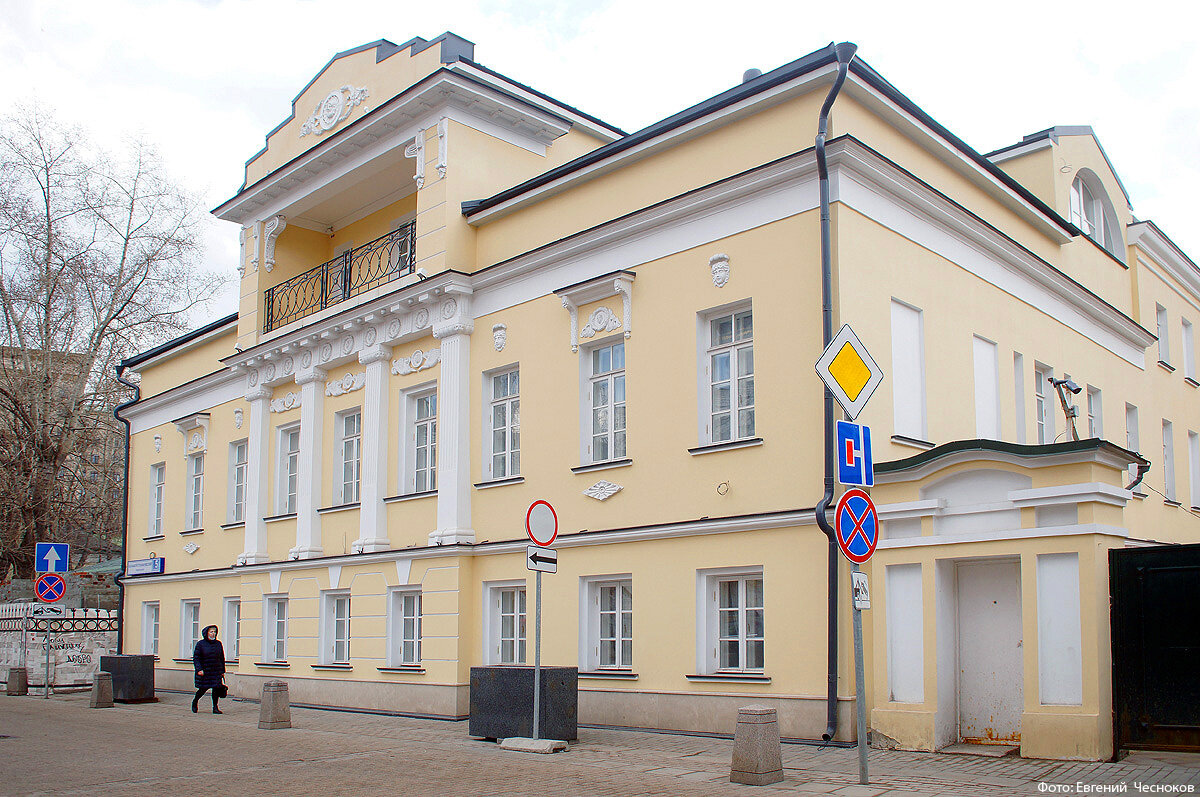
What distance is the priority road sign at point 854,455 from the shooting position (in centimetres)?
989

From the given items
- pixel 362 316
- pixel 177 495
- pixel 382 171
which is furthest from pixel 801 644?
pixel 177 495

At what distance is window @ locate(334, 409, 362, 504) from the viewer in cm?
2044

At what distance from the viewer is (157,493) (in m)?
27.7

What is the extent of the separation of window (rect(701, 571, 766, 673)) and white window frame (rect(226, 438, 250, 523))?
13.5 meters

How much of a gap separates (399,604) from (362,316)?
16.6ft

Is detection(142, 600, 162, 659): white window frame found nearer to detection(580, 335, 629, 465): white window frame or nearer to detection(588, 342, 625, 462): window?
detection(580, 335, 629, 465): white window frame

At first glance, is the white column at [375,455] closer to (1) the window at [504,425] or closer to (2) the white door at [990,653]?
(1) the window at [504,425]

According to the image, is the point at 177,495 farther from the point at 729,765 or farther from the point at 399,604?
the point at 729,765

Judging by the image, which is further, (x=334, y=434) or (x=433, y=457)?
(x=334, y=434)

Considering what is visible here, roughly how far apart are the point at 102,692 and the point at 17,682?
196 inches

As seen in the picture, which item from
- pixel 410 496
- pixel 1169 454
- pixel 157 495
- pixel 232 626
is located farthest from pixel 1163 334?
pixel 157 495

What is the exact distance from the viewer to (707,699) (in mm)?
13539

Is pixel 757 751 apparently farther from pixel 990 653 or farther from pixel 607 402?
pixel 607 402

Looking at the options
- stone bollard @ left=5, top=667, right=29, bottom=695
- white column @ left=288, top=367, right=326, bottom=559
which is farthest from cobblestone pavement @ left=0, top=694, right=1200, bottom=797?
stone bollard @ left=5, top=667, right=29, bottom=695
